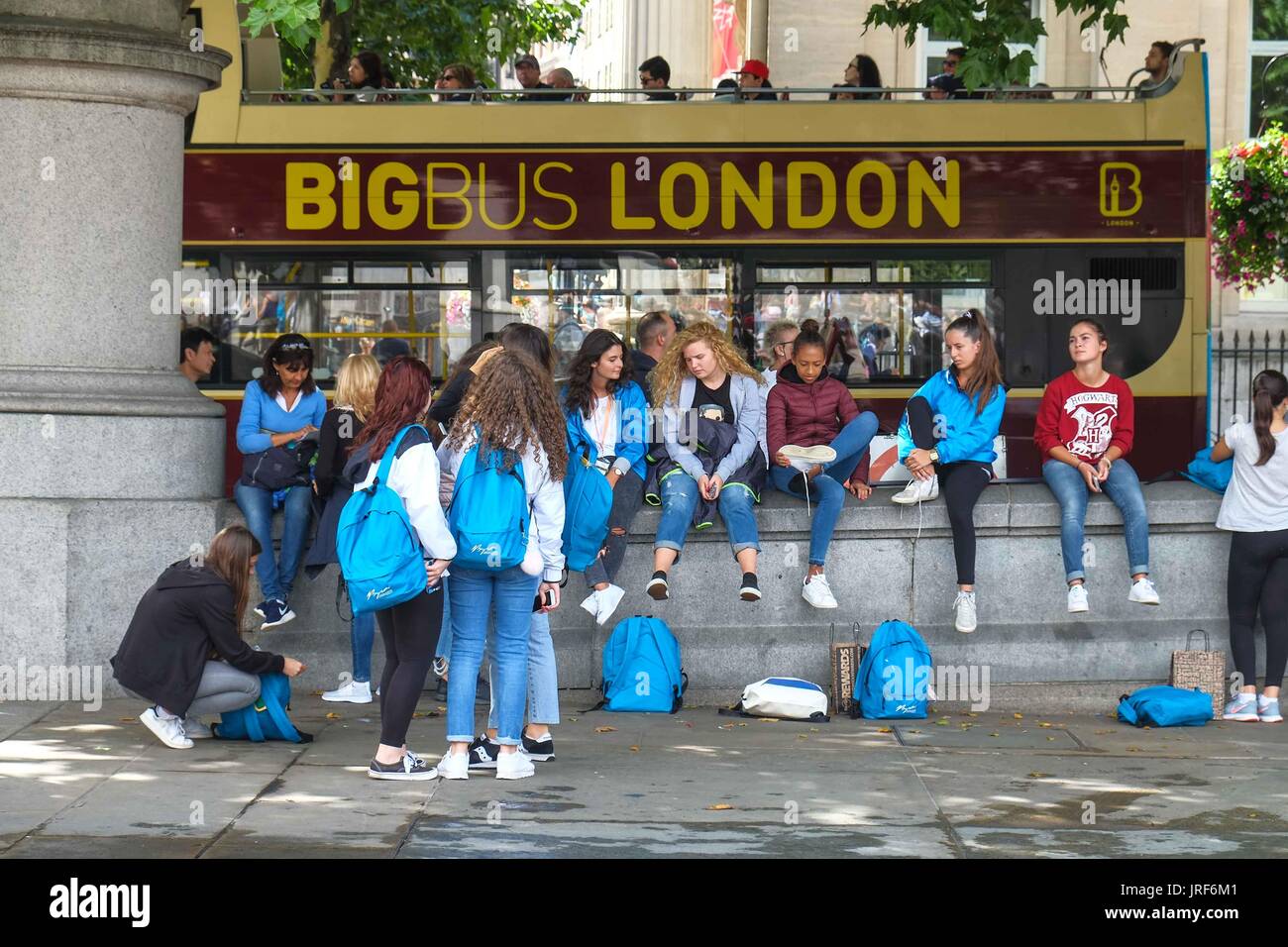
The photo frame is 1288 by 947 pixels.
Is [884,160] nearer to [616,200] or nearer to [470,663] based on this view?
[616,200]

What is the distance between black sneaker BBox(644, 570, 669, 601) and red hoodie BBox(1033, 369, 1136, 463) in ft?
7.12

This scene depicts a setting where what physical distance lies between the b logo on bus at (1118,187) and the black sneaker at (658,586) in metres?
6.69

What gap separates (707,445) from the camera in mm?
9297

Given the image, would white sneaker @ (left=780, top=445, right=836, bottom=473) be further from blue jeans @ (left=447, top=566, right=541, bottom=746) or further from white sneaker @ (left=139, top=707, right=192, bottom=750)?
white sneaker @ (left=139, top=707, right=192, bottom=750)

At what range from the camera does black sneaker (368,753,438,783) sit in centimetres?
727

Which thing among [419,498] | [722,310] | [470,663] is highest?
[722,310]

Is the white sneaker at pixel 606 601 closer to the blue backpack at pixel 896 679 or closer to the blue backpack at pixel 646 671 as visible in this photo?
the blue backpack at pixel 646 671

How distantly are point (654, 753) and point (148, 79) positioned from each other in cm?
438

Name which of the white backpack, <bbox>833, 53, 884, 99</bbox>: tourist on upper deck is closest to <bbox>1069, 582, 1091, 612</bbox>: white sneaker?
the white backpack

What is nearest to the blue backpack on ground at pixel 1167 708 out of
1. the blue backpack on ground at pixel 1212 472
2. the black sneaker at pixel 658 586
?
the blue backpack on ground at pixel 1212 472

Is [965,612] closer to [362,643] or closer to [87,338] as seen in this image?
[362,643]

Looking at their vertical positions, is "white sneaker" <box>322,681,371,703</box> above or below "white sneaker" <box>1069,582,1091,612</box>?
below
